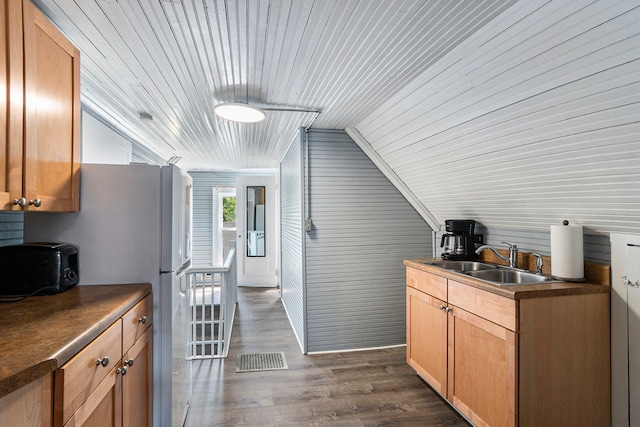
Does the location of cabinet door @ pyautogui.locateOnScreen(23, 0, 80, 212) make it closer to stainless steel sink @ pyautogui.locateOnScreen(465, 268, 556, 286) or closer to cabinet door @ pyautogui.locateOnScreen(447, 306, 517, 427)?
cabinet door @ pyautogui.locateOnScreen(447, 306, 517, 427)

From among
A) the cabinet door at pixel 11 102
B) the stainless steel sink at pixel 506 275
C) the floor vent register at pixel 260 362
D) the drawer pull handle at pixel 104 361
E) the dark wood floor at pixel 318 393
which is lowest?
the dark wood floor at pixel 318 393

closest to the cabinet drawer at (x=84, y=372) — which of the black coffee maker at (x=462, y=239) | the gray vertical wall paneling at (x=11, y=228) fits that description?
the gray vertical wall paneling at (x=11, y=228)

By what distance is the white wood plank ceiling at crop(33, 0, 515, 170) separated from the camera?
144cm

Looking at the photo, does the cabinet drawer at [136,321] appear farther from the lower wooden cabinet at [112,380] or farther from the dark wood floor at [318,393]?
the dark wood floor at [318,393]

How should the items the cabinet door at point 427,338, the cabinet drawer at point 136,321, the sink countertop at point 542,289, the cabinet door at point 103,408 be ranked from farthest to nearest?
1. the cabinet door at point 427,338
2. the sink countertop at point 542,289
3. the cabinet drawer at point 136,321
4. the cabinet door at point 103,408

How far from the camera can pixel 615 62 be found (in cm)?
125

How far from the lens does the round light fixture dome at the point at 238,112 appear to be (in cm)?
236

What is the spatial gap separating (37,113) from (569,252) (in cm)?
269

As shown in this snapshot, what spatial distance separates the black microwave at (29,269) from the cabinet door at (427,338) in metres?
2.25

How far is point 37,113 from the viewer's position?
1.35 metres

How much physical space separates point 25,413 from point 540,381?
210 cm

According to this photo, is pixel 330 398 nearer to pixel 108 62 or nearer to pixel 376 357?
pixel 376 357

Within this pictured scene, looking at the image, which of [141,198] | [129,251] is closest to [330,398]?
[129,251]

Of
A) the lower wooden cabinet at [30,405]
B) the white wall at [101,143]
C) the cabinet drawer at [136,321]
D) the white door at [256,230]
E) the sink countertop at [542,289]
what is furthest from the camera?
the white door at [256,230]
